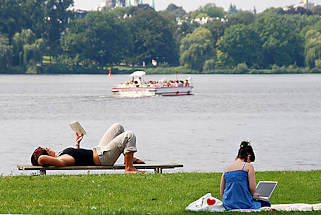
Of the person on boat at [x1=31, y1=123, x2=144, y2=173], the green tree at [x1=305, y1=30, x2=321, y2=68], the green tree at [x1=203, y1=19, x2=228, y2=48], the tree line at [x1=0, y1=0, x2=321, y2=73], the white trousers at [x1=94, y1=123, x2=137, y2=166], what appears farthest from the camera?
the green tree at [x1=203, y1=19, x2=228, y2=48]

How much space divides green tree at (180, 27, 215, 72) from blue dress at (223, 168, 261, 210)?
13496 cm

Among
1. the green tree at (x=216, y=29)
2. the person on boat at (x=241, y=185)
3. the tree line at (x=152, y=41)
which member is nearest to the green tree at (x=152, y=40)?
the tree line at (x=152, y=41)

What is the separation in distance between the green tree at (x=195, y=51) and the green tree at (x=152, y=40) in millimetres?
17065

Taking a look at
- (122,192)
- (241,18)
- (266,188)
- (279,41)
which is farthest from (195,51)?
(266,188)

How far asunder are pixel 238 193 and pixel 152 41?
158 m

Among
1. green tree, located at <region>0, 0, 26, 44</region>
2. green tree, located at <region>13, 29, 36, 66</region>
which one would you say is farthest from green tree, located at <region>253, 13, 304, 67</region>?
green tree, located at <region>13, 29, 36, 66</region>

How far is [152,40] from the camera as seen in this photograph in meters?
168

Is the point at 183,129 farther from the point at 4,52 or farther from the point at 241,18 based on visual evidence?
the point at 241,18

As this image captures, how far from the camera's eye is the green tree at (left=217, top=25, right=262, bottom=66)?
158125 millimetres

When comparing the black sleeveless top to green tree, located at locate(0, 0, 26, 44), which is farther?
green tree, located at locate(0, 0, 26, 44)

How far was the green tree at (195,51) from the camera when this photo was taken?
145 metres

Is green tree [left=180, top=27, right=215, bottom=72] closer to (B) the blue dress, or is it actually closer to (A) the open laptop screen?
(A) the open laptop screen

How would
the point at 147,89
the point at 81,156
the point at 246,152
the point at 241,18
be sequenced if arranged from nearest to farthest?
1. the point at 246,152
2. the point at 81,156
3. the point at 147,89
4. the point at 241,18

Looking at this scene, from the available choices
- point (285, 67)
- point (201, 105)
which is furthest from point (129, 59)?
point (201, 105)
